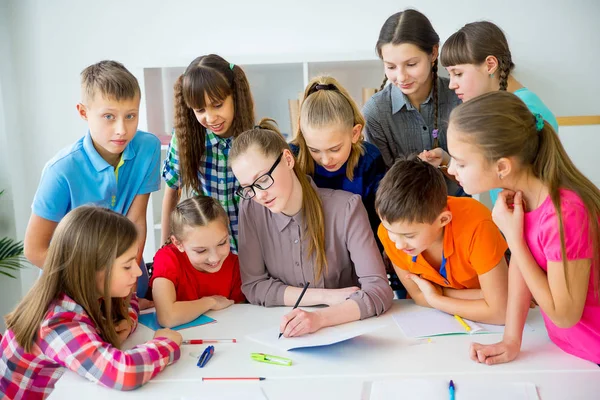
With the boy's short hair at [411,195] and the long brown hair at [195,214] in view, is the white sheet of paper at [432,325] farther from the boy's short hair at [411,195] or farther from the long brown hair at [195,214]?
the long brown hair at [195,214]

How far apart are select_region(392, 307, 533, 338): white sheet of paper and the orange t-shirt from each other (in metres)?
0.12

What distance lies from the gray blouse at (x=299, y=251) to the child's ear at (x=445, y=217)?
0.80 ft

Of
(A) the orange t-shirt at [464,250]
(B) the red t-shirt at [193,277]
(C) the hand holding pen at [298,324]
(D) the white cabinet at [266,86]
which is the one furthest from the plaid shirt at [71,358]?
(D) the white cabinet at [266,86]

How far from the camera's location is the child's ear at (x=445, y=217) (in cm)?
174

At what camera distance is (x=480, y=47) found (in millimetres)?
2072

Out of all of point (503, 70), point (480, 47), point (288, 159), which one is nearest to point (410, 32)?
point (480, 47)

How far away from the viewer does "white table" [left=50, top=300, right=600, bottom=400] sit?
1372 millimetres

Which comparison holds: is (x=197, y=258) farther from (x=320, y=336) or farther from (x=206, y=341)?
(x=320, y=336)

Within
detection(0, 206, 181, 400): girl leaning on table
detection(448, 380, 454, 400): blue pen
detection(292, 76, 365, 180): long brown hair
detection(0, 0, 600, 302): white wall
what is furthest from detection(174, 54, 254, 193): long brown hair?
detection(448, 380, 454, 400): blue pen

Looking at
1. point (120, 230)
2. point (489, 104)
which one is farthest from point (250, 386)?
point (489, 104)

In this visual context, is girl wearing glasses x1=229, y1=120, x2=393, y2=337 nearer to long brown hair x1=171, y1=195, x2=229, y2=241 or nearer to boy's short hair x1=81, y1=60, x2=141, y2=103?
long brown hair x1=171, y1=195, x2=229, y2=241

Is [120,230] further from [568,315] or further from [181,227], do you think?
[568,315]

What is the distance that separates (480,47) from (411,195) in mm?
705

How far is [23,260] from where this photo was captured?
3502mm
